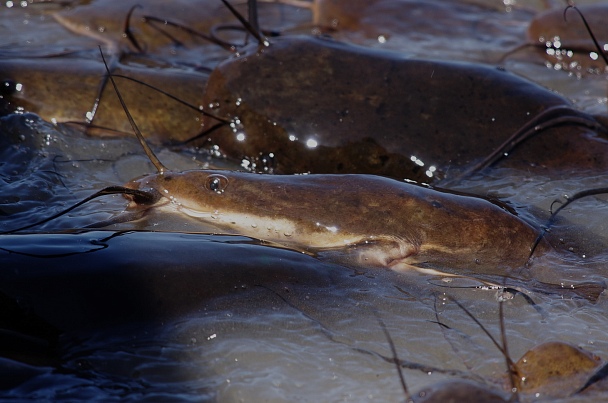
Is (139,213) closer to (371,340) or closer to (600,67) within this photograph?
(371,340)

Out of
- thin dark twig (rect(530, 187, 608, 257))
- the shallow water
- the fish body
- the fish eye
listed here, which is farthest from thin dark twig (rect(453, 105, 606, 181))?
the fish eye

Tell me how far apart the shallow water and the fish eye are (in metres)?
0.16

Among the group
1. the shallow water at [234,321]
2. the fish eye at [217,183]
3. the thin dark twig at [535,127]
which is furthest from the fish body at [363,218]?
the thin dark twig at [535,127]

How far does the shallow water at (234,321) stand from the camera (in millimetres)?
1680

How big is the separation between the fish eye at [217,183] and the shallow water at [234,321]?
0.51 feet

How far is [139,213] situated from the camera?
240 cm

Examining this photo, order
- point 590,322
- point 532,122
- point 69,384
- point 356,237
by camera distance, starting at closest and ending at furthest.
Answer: point 69,384 → point 590,322 → point 356,237 → point 532,122

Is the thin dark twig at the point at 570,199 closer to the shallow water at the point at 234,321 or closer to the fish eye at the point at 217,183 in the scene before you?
the shallow water at the point at 234,321

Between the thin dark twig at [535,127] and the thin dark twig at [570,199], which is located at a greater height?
the thin dark twig at [535,127]

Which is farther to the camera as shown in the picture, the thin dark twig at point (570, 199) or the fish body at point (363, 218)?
the thin dark twig at point (570, 199)

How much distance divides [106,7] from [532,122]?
2635 millimetres

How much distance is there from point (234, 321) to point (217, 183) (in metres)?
0.68

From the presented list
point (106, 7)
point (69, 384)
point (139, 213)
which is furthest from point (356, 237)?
point (106, 7)

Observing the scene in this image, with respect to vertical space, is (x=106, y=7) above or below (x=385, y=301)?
above
